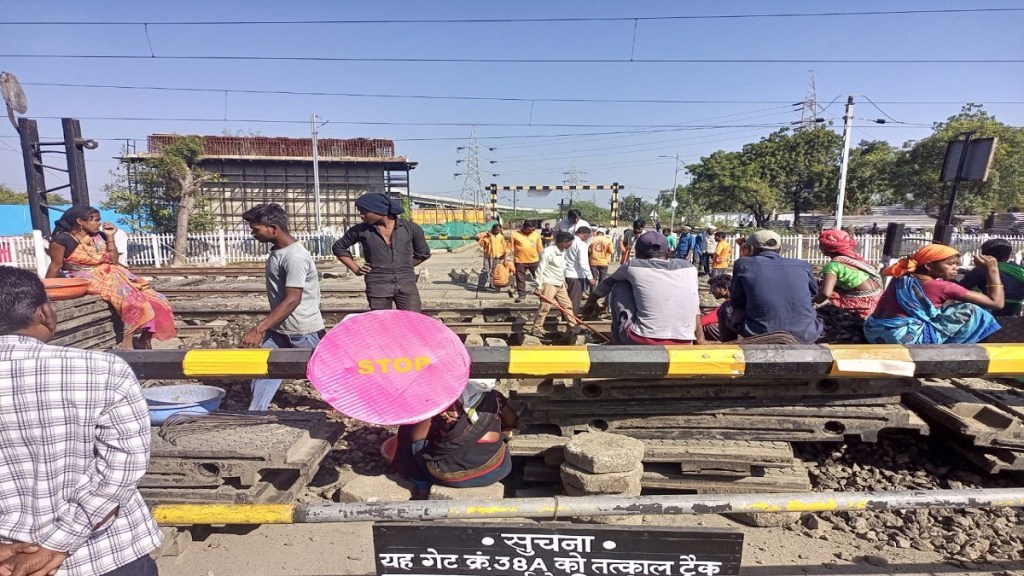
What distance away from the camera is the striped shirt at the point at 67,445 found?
1.54 m

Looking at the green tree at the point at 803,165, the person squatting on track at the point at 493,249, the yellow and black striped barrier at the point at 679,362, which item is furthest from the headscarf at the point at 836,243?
the green tree at the point at 803,165

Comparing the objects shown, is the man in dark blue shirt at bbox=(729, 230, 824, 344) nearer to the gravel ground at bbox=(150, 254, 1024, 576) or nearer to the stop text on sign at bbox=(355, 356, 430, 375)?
the gravel ground at bbox=(150, 254, 1024, 576)

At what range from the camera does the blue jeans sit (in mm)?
4098

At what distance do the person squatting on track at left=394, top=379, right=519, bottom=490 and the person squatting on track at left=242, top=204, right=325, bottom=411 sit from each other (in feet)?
5.15

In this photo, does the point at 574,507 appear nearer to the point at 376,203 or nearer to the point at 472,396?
the point at 472,396

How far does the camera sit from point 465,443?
298cm

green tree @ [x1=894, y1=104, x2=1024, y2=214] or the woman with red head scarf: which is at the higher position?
green tree @ [x1=894, y1=104, x2=1024, y2=214]

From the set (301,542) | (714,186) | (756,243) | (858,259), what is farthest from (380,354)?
(714,186)

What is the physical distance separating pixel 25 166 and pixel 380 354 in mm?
13060

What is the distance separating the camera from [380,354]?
2.72 m

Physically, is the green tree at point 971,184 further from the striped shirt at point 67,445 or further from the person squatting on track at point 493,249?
the striped shirt at point 67,445

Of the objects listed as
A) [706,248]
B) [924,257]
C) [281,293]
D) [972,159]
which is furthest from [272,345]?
[706,248]

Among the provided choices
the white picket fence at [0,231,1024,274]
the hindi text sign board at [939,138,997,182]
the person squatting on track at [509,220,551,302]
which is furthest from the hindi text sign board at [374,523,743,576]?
the white picket fence at [0,231,1024,274]

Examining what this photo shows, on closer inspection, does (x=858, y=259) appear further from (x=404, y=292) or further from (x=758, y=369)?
(x=404, y=292)
